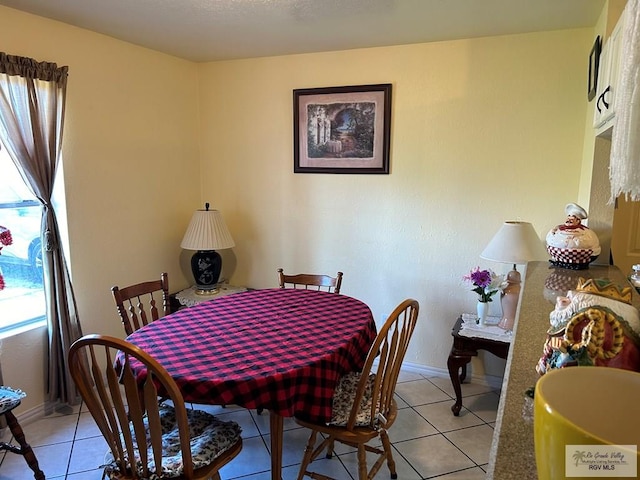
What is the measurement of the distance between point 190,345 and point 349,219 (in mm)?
1706

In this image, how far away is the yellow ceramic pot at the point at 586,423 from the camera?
48 centimetres

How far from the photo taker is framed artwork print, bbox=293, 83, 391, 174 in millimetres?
3055

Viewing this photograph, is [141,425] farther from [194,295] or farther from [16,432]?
[194,295]

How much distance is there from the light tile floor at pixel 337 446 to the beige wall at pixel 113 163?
1.24 feet

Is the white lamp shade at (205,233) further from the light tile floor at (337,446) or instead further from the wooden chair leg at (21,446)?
the wooden chair leg at (21,446)

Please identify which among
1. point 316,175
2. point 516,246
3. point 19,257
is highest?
point 316,175

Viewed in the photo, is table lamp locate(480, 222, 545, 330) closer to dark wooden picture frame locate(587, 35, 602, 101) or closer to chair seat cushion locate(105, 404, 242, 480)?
dark wooden picture frame locate(587, 35, 602, 101)

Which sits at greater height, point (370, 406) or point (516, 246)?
point (516, 246)

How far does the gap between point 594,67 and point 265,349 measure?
214 centimetres

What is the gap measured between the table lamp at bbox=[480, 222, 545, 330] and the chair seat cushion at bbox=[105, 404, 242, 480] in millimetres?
1689

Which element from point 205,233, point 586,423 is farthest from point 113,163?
point 586,423

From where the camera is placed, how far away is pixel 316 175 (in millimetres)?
3311

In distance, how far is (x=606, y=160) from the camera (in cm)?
215

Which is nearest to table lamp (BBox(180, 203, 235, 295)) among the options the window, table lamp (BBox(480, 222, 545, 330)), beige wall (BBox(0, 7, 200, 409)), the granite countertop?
beige wall (BBox(0, 7, 200, 409))
